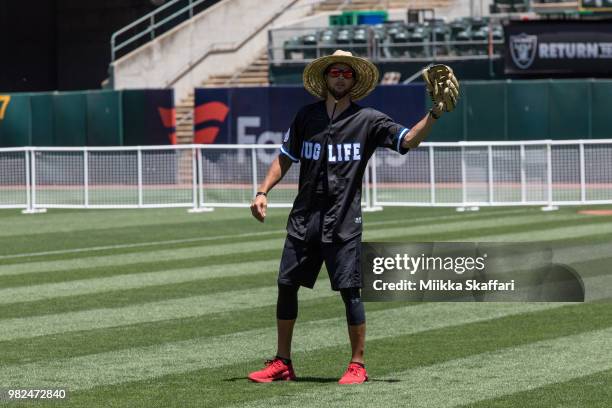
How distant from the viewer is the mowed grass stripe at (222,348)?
362 inches

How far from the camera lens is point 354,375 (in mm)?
8812

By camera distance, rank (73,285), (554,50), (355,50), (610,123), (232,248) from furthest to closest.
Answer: (355,50), (554,50), (610,123), (232,248), (73,285)

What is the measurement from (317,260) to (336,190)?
0.46 metres

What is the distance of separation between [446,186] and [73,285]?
1201cm

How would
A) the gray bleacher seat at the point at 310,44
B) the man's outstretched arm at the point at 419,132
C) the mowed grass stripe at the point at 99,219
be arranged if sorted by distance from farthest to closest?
the gray bleacher seat at the point at 310,44 < the mowed grass stripe at the point at 99,219 < the man's outstretched arm at the point at 419,132

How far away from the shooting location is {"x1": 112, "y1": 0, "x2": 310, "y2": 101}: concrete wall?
42719 millimetres

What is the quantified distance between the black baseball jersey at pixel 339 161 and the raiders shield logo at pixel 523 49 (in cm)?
2764

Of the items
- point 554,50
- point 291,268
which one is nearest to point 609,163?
point 554,50

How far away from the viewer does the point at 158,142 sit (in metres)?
37.6

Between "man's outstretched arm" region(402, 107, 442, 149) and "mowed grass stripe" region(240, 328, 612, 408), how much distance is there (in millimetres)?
1453

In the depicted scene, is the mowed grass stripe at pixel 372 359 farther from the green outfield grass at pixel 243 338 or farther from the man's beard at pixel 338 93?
the man's beard at pixel 338 93

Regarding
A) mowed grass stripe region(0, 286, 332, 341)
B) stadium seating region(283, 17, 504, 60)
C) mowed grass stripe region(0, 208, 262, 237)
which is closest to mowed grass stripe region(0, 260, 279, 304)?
mowed grass stripe region(0, 286, 332, 341)

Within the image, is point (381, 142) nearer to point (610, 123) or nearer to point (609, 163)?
point (609, 163)

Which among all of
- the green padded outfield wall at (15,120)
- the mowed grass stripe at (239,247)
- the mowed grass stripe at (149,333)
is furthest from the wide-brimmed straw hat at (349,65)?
the green padded outfield wall at (15,120)
